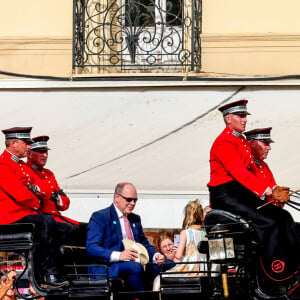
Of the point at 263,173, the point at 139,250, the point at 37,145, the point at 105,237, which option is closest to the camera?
the point at 139,250

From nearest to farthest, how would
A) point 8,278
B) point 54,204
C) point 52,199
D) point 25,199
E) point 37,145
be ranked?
point 25,199 < point 8,278 < point 52,199 < point 54,204 < point 37,145

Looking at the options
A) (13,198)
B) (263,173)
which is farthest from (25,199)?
(263,173)

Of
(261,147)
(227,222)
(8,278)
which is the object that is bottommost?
(8,278)

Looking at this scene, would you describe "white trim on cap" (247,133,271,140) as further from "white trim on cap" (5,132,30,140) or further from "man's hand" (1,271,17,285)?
"man's hand" (1,271,17,285)

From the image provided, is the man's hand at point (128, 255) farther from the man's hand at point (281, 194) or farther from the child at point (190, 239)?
the man's hand at point (281, 194)

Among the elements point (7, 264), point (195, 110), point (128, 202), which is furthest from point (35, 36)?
point (128, 202)

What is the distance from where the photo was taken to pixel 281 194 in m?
10.2

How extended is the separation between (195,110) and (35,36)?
2506 mm

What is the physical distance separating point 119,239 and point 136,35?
5.93m

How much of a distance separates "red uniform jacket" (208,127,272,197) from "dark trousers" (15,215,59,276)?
53.2 inches

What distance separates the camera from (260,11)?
16375 mm

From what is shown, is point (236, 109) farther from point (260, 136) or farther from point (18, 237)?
point (18, 237)

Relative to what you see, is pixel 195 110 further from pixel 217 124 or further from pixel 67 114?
pixel 67 114

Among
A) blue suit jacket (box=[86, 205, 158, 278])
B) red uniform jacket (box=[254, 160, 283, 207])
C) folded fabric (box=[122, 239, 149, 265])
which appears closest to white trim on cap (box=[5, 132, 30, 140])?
blue suit jacket (box=[86, 205, 158, 278])
